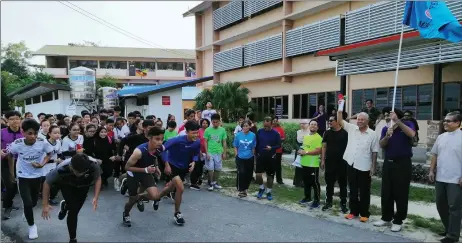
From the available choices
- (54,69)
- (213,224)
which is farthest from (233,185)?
(54,69)

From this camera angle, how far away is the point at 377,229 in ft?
20.2

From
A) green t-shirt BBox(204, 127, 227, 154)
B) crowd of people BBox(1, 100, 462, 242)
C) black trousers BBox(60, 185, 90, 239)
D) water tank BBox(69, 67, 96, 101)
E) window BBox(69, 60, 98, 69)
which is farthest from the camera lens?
window BBox(69, 60, 98, 69)

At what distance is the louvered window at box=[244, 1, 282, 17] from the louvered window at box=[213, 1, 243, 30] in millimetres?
650

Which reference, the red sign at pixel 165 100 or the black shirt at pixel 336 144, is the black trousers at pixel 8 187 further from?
the red sign at pixel 165 100

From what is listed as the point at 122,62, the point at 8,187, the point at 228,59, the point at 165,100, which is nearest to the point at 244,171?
the point at 8,187

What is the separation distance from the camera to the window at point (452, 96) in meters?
12.6

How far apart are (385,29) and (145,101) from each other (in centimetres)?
1442

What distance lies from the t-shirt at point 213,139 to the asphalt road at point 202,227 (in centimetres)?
201

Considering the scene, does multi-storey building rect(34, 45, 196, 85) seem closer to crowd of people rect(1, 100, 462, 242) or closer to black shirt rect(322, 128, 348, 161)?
crowd of people rect(1, 100, 462, 242)

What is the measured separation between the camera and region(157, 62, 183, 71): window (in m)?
52.9

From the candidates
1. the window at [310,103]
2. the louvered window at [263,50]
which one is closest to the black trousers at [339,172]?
the window at [310,103]

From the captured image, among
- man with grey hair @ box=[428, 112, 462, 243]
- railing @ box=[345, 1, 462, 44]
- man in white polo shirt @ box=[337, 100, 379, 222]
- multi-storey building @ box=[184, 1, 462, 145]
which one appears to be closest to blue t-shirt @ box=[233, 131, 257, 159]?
man in white polo shirt @ box=[337, 100, 379, 222]

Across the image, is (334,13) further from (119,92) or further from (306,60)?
(119,92)

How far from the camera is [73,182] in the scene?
5137 millimetres
